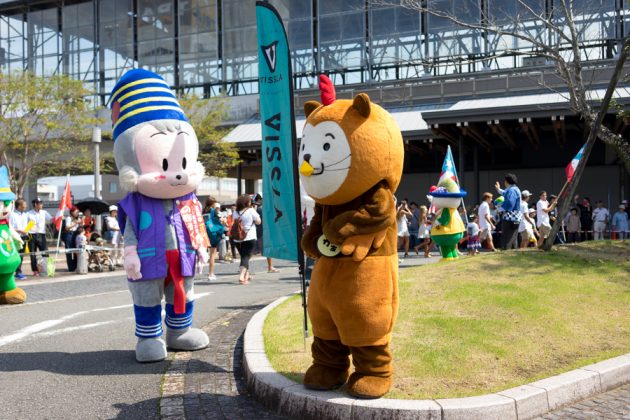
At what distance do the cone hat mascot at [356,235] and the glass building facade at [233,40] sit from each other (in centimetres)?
2539

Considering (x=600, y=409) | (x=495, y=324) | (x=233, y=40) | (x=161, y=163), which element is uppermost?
(x=233, y=40)

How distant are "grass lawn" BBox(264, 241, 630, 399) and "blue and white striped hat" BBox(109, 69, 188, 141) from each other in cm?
245

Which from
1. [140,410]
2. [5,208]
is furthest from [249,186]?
[140,410]

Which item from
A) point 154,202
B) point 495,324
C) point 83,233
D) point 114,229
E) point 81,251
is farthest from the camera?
point 114,229

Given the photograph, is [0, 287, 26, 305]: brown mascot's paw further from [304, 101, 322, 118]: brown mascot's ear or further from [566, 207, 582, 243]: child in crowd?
[566, 207, 582, 243]: child in crowd

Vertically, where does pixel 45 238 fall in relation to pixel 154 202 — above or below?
below

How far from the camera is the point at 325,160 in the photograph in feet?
13.1

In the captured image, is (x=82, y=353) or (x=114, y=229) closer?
(x=82, y=353)

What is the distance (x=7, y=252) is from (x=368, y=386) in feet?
24.0

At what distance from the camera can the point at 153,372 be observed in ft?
17.6

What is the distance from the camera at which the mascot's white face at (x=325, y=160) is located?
3.95 metres

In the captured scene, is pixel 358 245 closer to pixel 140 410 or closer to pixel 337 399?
pixel 337 399

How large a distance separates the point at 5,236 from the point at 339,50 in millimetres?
26817

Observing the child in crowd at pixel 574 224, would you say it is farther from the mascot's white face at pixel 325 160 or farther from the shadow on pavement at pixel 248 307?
the mascot's white face at pixel 325 160
